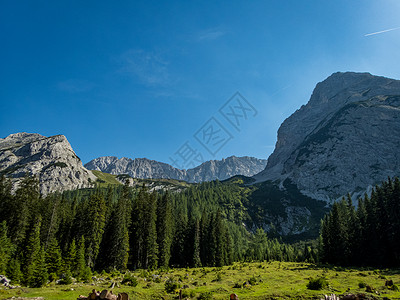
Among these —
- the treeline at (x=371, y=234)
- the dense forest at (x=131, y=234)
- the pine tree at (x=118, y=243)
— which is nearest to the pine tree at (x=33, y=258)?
the dense forest at (x=131, y=234)

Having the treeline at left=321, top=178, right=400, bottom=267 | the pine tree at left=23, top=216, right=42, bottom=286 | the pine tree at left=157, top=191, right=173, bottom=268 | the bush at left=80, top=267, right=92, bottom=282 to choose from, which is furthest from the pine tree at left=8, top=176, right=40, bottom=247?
the treeline at left=321, top=178, right=400, bottom=267

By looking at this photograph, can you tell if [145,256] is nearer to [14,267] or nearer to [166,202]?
[166,202]

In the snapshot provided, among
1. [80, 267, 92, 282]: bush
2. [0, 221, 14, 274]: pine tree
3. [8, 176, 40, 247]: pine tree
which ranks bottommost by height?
[80, 267, 92, 282]: bush

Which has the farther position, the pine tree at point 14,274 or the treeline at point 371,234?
the treeline at point 371,234

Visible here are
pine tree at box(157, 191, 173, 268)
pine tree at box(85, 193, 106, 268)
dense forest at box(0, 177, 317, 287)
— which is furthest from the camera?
pine tree at box(157, 191, 173, 268)

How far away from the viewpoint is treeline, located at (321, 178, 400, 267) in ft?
205

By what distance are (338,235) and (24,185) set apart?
93.9m

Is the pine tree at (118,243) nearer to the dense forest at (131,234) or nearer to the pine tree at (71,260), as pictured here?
the dense forest at (131,234)

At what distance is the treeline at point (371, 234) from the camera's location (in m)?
62.4

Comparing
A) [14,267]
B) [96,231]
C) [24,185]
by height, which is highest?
[24,185]

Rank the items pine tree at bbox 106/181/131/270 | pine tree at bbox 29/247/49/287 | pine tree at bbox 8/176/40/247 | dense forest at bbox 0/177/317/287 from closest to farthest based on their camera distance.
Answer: pine tree at bbox 29/247/49/287, dense forest at bbox 0/177/317/287, pine tree at bbox 8/176/40/247, pine tree at bbox 106/181/131/270

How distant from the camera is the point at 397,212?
63.3 meters

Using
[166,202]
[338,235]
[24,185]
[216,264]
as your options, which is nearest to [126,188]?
[166,202]

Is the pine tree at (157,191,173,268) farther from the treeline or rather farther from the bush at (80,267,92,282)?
the treeline
